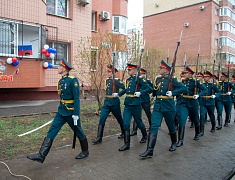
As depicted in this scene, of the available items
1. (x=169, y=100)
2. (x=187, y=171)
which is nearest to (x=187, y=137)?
(x=169, y=100)

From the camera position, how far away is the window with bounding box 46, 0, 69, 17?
15.6m

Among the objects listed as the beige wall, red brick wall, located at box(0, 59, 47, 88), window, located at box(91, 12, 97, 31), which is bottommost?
red brick wall, located at box(0, 59, 47, 88)

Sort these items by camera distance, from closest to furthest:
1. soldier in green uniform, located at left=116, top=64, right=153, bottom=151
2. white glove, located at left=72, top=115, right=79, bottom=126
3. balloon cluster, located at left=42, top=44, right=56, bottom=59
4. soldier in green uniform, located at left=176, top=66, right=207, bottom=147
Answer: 1. white glove, located at left=72, top=115, right=79, bottom=126
2. soldier in green uniform, located at left=116, top=64, right=153, bottom=151
3. soldier in green uniform, located at left=176, top=66, right=207, bottom=147
4. balloon cluster, located at left=42, top=44, right=56, bottom=59

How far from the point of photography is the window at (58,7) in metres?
15.6

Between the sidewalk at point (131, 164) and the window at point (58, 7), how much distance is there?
36.3 ft

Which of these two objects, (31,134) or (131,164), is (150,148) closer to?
(131,164)

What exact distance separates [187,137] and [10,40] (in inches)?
352

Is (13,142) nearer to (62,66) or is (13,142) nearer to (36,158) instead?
(36,158)

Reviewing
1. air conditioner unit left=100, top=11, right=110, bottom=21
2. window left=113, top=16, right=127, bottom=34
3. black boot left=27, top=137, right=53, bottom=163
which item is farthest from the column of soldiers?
window left=113, top=16, right=127, bottom=34

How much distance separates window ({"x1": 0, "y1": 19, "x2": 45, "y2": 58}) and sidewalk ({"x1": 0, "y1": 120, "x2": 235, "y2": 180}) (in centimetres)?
761

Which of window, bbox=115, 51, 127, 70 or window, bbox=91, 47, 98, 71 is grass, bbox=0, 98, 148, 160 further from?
window, bbox=115, 51, 127, 70

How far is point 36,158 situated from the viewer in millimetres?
5020

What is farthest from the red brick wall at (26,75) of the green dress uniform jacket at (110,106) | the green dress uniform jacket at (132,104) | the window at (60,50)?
the green dress uniform jacket at (132,104)

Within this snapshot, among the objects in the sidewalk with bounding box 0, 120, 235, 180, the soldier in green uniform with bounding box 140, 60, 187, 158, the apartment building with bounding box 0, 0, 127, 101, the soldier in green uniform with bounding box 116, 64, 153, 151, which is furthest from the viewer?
the apartment building with bounding box 0, 0, 127, 101
